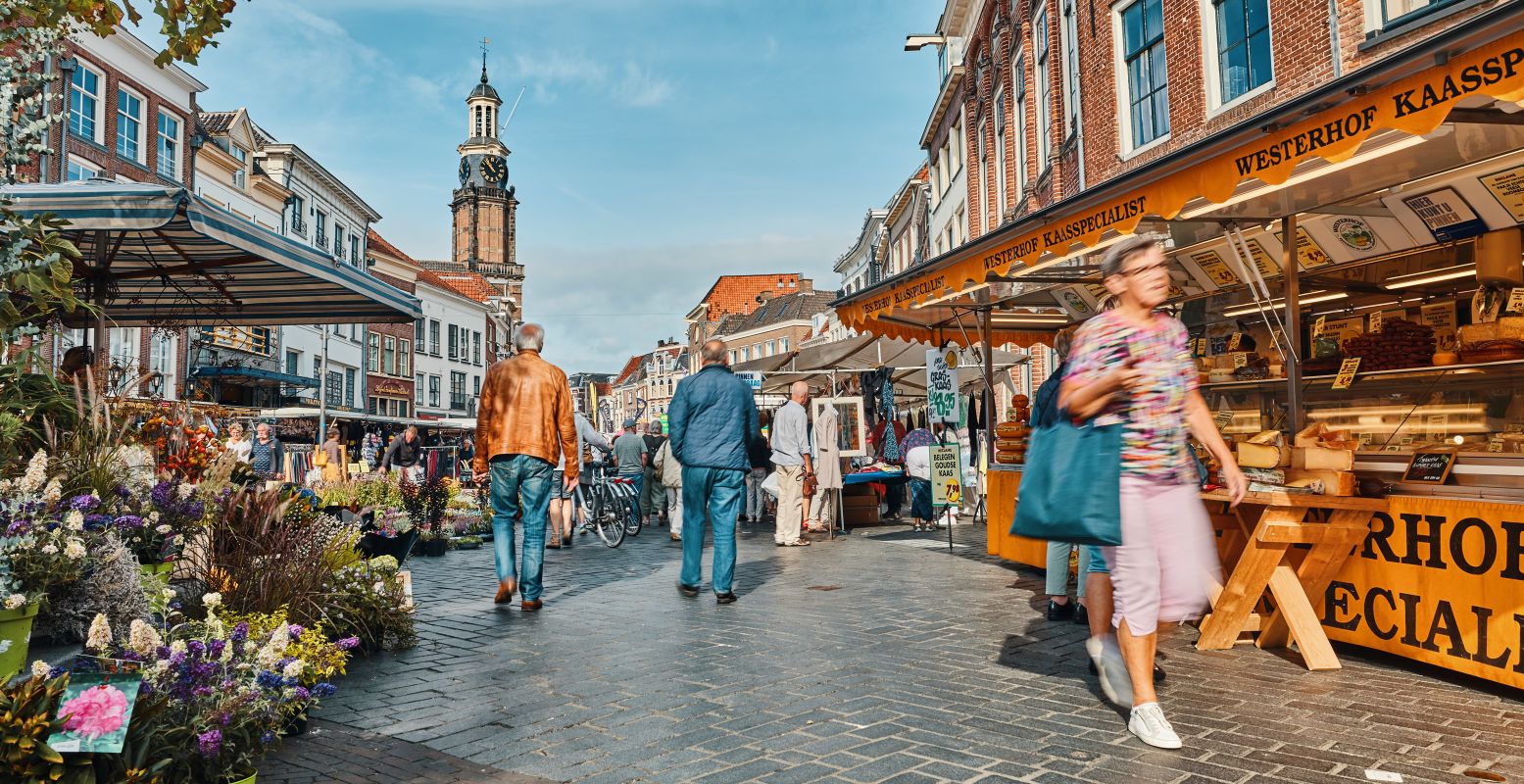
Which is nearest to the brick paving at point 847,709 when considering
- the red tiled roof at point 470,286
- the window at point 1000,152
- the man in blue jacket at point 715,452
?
the man in blue jacket at point 715,452

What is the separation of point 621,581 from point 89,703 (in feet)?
19.6

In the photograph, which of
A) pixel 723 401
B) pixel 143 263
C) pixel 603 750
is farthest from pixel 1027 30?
pixel 603 750

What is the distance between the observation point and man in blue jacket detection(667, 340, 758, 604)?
23.8 feet

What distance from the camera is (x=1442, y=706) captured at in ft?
13.9

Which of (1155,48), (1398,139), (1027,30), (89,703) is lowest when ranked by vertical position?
(89,703)

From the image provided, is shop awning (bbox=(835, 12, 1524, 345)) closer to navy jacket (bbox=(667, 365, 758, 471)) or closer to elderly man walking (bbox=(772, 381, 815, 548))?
navy jacket (bbox=(667, 365, 758, 471))

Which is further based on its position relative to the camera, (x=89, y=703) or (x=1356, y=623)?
(x=1356, y=623)

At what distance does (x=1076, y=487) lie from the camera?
377cm

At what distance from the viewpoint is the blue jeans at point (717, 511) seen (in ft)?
23.5

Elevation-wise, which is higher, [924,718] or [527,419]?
[527,419]

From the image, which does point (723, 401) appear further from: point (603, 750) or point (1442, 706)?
point (1442, 706)

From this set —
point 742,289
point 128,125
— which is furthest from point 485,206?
point 128,125

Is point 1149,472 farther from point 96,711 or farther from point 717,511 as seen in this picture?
point 717,511

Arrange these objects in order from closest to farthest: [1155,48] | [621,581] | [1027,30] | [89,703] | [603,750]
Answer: [89,703]
[603,750]
[621,581]
[1155,48]
[1027,30]
